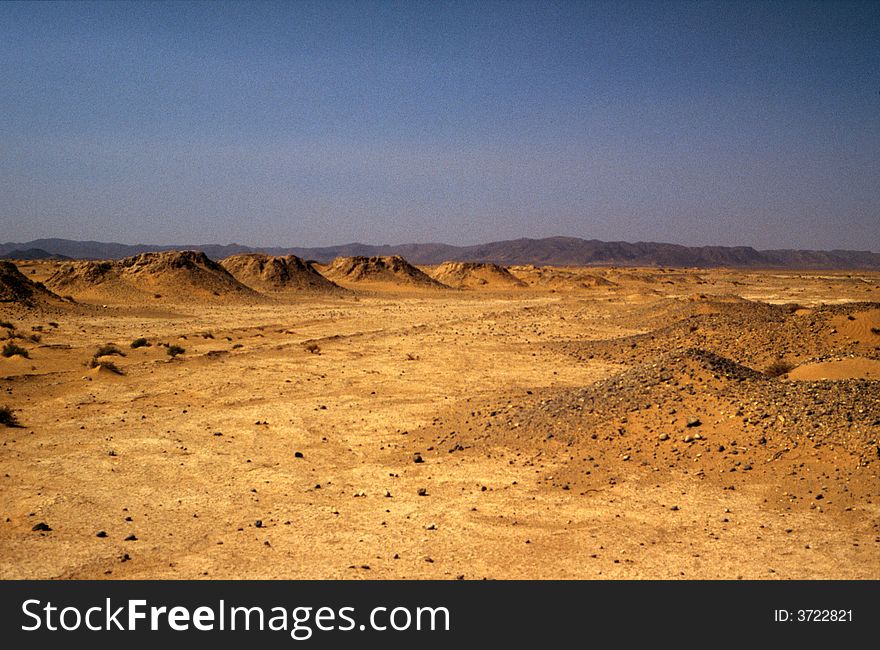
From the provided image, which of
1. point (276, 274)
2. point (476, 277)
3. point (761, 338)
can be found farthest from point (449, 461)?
point (476, 277)

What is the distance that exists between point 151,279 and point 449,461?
41318mm

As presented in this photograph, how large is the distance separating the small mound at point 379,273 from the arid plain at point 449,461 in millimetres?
48101

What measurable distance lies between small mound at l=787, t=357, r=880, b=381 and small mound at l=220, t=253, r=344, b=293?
152ft

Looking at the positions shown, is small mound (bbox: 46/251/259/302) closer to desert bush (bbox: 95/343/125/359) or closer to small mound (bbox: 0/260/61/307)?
small mound (bbox: 0/260/61/307)

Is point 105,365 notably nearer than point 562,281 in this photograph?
Yes

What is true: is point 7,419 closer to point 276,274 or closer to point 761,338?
point 761,338

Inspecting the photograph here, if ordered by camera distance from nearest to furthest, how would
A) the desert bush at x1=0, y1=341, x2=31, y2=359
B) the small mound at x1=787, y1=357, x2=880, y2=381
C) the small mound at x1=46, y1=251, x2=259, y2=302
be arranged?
the small mound at x1=787, y1=357, x2=880, y2=381 → the desert bush at x1=0, y1=341, x2=31, y2=359 → the small mound at x1=46, y1=251, x2=259, y2=302

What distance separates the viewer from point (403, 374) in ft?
58.2

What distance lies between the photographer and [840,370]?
45.1ft

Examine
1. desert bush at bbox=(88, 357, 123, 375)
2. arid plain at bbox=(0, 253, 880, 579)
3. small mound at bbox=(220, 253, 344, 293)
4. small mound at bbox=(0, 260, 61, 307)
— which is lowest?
arid plain at bbox=(0, 253, 880, 579)

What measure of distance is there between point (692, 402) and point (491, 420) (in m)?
3.62

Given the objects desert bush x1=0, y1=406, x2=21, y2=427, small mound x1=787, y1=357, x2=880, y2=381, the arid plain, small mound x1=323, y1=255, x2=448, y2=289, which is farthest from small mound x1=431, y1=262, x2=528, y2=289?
desert bush x1=0, y1=406, x2=21, y2=427

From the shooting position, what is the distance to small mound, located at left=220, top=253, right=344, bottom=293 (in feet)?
186
